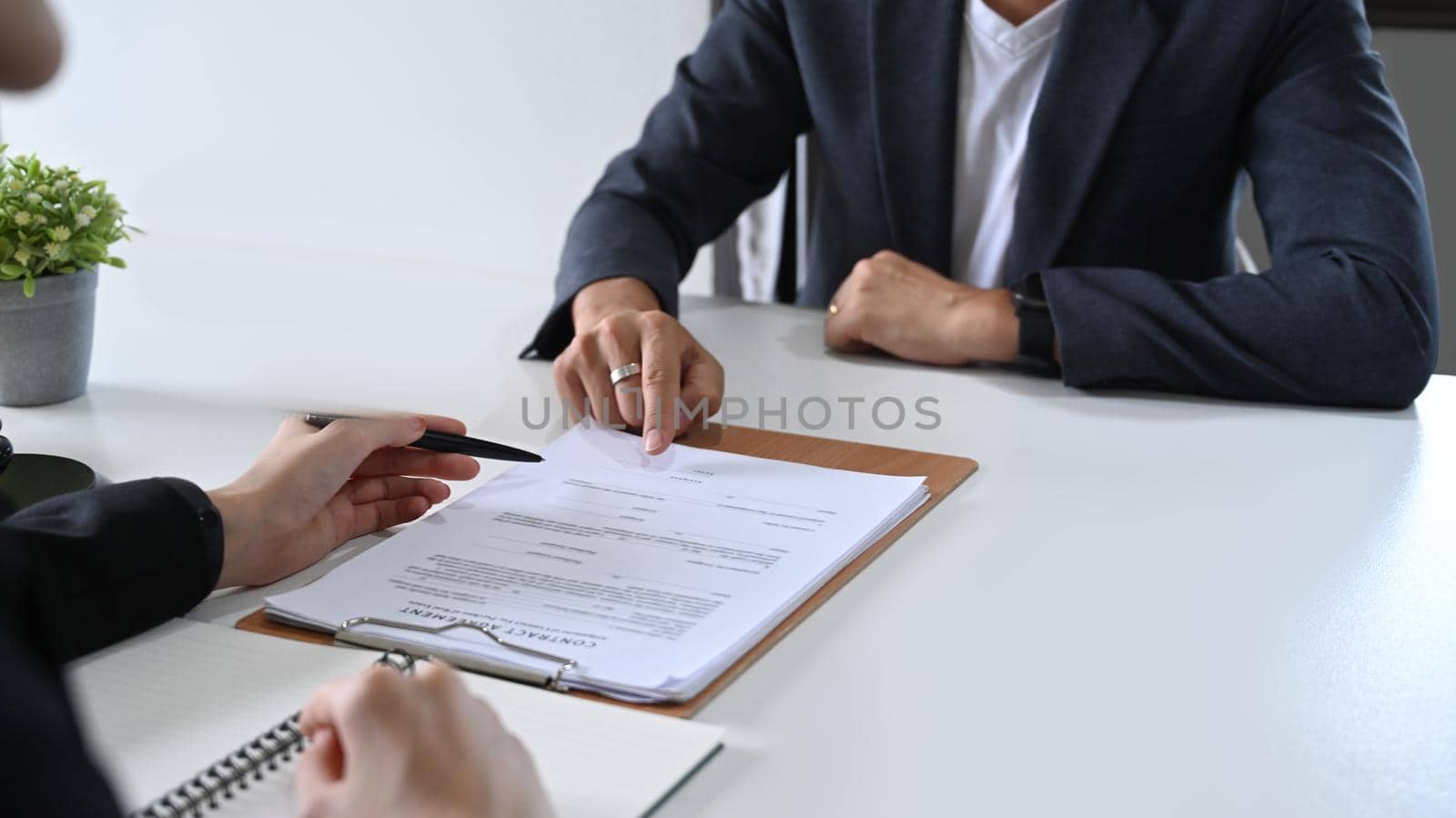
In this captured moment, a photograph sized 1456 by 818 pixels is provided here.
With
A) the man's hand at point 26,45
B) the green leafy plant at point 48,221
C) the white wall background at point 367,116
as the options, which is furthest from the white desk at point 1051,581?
the white wall background at point 367,116

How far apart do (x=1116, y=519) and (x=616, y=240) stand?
0.64m

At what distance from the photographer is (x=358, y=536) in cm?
85

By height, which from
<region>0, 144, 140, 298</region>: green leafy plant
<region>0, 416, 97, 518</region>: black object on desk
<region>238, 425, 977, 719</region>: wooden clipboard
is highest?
<region>0, 144, 140, 298</region>: green leafy plant

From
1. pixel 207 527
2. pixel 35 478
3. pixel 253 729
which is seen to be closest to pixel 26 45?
pixel 253 729

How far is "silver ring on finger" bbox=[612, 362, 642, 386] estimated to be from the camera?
1.06m

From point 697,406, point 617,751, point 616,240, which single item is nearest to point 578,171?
point 616,240

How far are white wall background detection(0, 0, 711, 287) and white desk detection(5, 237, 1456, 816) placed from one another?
2.24 feet

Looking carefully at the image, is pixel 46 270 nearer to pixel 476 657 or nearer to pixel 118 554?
pixel 118 554

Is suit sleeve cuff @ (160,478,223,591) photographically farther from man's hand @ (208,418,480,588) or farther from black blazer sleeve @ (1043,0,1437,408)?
black blazer sleeve @ (1043,0,1437,408)

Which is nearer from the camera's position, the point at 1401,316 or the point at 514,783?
the point at 514,783

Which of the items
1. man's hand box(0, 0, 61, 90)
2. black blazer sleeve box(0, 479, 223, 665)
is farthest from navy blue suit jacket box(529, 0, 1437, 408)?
man's hand box(0, 0, 61, 90)

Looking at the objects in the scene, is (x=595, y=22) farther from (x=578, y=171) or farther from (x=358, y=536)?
(x=358, y=536)

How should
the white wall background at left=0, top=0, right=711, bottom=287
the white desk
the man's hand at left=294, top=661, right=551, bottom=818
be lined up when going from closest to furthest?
the man's hand at left=294, top=661, right=551, bottom=818 < the white desk < the white wall background at left=0, top=0, right=711, bottom=287

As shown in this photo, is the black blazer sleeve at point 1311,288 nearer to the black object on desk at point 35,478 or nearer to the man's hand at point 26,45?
the black object on desk at point 35,478
